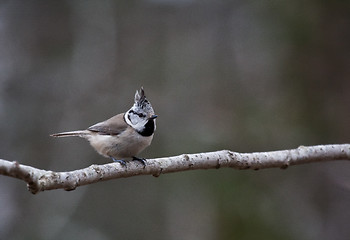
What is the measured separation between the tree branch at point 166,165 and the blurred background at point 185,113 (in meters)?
2.19

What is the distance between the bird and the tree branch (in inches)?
22.7

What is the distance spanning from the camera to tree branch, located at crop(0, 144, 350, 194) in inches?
98.8

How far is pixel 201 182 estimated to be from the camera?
6.30 m

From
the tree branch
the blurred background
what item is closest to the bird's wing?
the tree branch

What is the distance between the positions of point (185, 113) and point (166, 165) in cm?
415

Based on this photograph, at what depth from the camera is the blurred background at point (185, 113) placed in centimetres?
627

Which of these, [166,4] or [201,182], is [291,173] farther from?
[166,4]

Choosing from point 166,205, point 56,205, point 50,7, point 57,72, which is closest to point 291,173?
point 166,205

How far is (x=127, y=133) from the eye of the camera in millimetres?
4113

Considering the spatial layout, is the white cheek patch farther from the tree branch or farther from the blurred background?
the blurred background

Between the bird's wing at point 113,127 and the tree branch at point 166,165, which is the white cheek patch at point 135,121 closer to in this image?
the bird's wing at point 113,127

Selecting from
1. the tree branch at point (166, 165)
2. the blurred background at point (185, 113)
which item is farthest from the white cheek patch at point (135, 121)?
the blurred background at point (185, 113)

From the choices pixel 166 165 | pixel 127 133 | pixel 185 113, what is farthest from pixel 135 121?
pixel 185 113

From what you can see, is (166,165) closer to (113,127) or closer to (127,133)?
(127,133)
